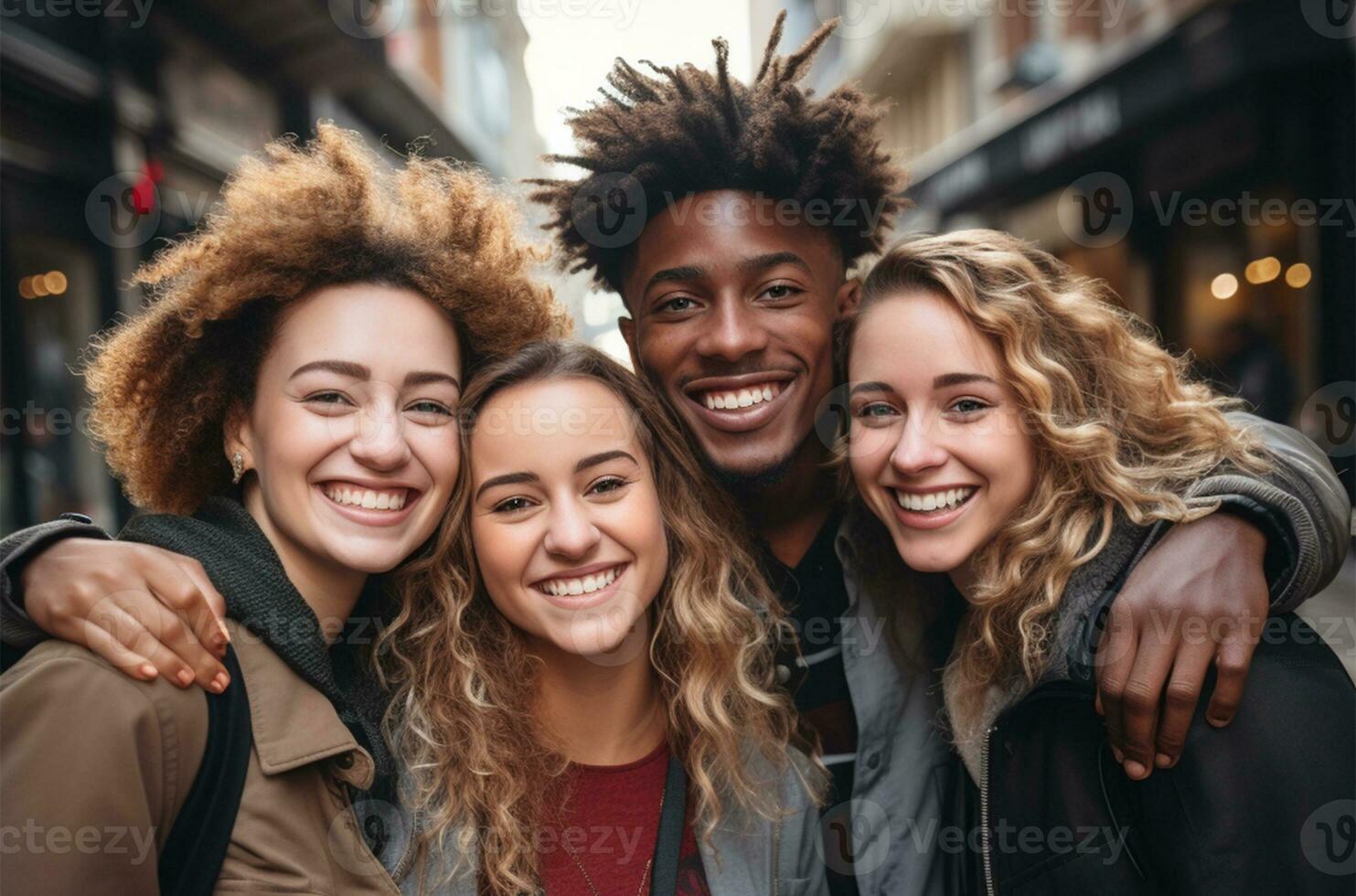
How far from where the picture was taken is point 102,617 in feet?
5.88

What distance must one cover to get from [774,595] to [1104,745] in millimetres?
1033

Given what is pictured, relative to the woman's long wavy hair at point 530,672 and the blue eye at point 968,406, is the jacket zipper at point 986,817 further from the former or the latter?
the blue eye at point 968,406

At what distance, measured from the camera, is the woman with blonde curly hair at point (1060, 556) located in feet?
6.41

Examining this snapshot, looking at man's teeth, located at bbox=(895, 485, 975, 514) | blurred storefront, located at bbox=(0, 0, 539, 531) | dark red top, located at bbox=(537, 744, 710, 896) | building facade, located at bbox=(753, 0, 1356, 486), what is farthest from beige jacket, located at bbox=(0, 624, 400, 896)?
blurred storefront, located at bbox=(0, 0, 539, 531)

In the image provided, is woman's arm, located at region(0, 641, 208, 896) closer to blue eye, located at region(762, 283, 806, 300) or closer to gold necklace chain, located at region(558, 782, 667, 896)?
gold necklace chain, located at region(558, 782, 667, 896)

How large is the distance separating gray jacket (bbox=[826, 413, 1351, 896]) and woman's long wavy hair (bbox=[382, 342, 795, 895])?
0.23 meters

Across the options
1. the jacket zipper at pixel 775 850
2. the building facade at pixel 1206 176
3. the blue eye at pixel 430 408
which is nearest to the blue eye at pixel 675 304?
the blue eye at pixel 430 408

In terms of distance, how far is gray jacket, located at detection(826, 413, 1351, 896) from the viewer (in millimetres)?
2254

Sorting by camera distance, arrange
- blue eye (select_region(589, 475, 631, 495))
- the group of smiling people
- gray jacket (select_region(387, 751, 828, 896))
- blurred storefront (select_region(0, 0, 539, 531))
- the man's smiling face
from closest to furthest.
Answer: the group of smiling people → gray jacket (select_region(387, 751, 828, 896)) → blue eye (select_region(589, 475, 631, 495)) → the man's smiling face → blurred storefront (select_region(0, 0, 539, 531))

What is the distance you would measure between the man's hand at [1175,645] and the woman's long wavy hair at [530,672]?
918 millimetres

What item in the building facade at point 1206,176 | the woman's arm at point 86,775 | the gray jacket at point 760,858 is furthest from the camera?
the building facade at point 1206,176

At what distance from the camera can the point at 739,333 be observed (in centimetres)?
298

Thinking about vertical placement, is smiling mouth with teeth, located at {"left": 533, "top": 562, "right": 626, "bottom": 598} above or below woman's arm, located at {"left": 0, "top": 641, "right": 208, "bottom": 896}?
above

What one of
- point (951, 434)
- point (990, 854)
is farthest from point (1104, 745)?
point (951, 434)
